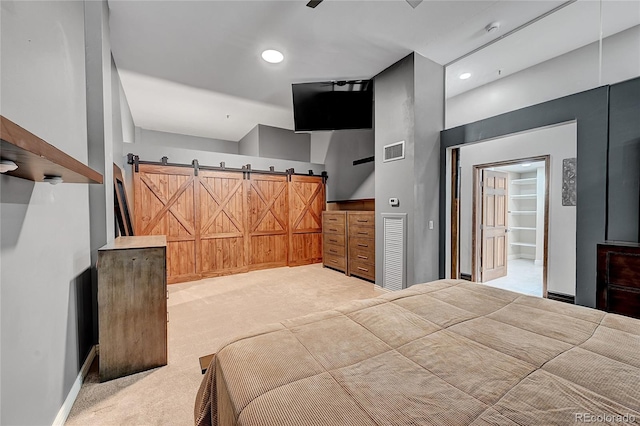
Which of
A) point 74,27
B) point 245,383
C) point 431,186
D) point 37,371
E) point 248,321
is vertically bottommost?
point 248,321

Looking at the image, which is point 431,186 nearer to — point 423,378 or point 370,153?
point 370,153

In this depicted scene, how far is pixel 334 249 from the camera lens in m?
5.21

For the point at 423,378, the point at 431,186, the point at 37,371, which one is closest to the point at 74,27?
the point at 37,371

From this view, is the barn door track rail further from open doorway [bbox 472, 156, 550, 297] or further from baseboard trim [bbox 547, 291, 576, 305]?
baseboard trim [bbox 547, 291, 576, 305]

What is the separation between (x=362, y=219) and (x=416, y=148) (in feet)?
5.08

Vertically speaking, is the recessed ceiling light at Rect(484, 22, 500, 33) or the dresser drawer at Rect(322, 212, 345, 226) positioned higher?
the recessed ceiling light at Rect(484, 22, 500, 33)

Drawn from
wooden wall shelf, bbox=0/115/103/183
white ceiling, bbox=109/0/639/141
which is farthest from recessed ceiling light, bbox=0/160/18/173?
white ceiling, bbox=109/0/639/141

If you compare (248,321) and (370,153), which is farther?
(370,153)

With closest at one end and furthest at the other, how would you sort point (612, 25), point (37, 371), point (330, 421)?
point (330, 421) < point (37, 371) < point (612, 25)

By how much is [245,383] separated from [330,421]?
1.07ft

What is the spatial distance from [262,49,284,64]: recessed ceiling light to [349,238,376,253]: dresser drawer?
3026mm

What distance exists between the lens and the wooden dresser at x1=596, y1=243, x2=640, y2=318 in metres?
2.12

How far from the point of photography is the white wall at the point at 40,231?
1.09 m

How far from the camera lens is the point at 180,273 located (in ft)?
14.6
